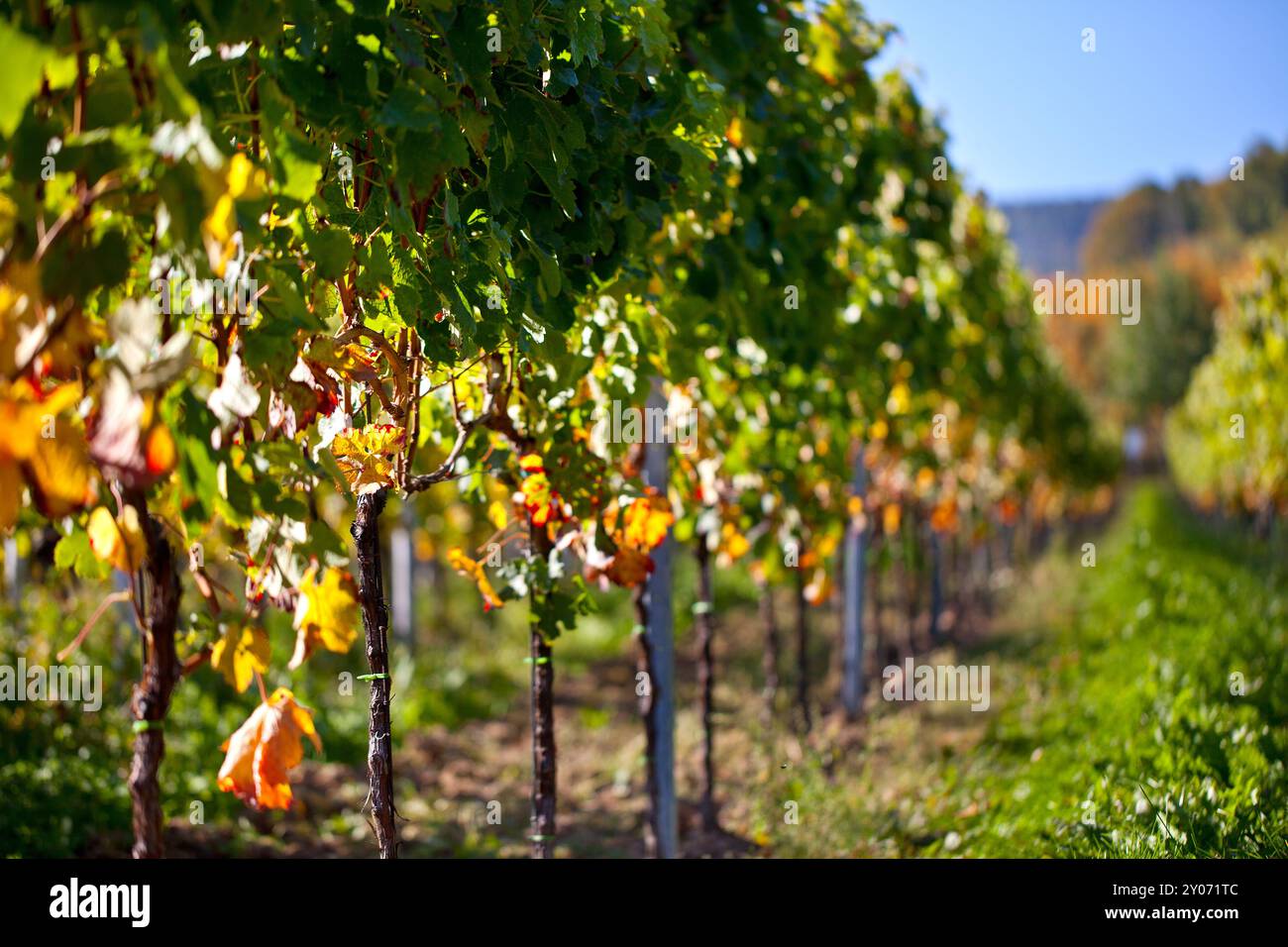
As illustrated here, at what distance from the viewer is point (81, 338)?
1491 millimetres

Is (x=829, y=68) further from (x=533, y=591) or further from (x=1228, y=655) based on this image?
(x=1228, y=655)

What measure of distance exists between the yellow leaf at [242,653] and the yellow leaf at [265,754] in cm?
8

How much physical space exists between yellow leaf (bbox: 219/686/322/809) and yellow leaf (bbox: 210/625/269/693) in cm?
8

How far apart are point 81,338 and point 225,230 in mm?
255

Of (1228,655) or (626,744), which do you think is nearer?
(1228,655)

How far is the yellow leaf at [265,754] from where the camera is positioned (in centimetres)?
218

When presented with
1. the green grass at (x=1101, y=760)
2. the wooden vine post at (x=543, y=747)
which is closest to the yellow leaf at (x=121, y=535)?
the wooden vine post at (x=543, y=747)

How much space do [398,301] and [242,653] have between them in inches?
31.3

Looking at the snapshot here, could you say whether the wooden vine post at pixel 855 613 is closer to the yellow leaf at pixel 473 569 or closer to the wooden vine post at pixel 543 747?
the wooden vine post at pixel 543 747

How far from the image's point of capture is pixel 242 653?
222 cm

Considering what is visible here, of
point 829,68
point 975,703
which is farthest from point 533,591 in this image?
point 975,703

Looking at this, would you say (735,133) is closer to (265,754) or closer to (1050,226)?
(265,754)

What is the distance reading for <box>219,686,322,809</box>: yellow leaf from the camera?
85.8 inches

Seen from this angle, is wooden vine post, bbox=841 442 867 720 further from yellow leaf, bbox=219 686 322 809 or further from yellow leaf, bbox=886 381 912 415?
yellow leaf, bbox=219 686 322 809
